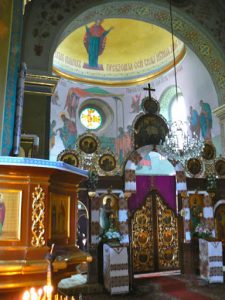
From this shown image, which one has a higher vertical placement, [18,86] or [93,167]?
[18,86]

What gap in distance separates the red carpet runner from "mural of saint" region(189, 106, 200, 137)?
5.63 m

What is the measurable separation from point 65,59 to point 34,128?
26.2 ft

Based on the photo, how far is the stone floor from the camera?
7.12 metres

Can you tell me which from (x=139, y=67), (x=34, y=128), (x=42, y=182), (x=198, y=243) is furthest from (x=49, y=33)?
(x=139, y=67)

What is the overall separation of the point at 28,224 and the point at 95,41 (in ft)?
39.3

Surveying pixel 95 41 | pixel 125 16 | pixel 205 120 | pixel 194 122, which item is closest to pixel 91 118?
pixel 95 41

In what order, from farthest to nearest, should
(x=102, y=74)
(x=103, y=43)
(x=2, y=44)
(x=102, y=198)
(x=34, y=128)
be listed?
1. (x=102, y=74)
2. (x=103, y=43)
3. (x=102, y=198)
4. (x=34, y=128)
5. (x=2, y=44)

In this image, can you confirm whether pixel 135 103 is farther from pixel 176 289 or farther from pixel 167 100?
pixel 176 289

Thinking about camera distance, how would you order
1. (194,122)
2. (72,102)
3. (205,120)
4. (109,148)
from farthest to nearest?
(72,102), (194,122), (205,120), (109,148)

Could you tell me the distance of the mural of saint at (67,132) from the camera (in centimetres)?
1411

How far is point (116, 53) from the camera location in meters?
14.8

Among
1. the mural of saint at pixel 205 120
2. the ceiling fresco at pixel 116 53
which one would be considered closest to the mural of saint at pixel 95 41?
the ceiling fresco at pixel 116 53

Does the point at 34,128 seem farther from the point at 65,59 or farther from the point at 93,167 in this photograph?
the point at 65,59

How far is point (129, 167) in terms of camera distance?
924 centimetres
